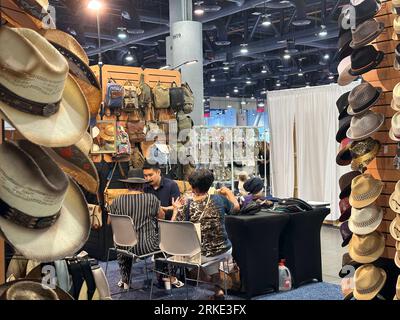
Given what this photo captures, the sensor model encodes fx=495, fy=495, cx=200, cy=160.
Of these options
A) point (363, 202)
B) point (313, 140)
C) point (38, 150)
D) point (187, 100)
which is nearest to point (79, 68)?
point (38, 150)

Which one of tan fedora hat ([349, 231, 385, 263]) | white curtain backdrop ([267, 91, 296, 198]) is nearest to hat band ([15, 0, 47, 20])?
tan fedora hat ([349, 231, 385, 263])

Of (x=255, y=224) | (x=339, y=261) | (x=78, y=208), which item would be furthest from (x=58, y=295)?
(x=339, y=261)

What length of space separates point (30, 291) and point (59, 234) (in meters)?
0.17

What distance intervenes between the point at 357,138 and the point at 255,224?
1813mm

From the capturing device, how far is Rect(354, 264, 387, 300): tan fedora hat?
3.37 metres

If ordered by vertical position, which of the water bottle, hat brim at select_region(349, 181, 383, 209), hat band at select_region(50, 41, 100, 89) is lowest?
the water bottle

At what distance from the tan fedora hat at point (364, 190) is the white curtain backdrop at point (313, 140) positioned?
4.83 m

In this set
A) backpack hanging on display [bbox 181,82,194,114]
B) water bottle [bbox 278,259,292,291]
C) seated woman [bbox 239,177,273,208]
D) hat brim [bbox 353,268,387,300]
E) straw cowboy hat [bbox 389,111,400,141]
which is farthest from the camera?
backpack hanging on display [bbox 181,82,194,114]

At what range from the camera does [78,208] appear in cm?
138

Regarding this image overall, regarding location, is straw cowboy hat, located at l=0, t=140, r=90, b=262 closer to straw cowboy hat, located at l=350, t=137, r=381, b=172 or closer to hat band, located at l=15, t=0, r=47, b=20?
hat band, located at l=15, t=0, r=47, b=20

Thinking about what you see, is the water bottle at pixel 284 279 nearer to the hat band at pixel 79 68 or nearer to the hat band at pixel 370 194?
the hat band at pixel 370 194

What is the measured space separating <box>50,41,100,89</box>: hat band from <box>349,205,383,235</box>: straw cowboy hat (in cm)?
240

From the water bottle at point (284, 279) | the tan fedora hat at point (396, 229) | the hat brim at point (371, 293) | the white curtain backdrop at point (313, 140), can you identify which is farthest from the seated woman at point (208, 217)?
the white curtain backdrop at point (313, 140)

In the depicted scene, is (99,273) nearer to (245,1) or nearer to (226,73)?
(245,1)
